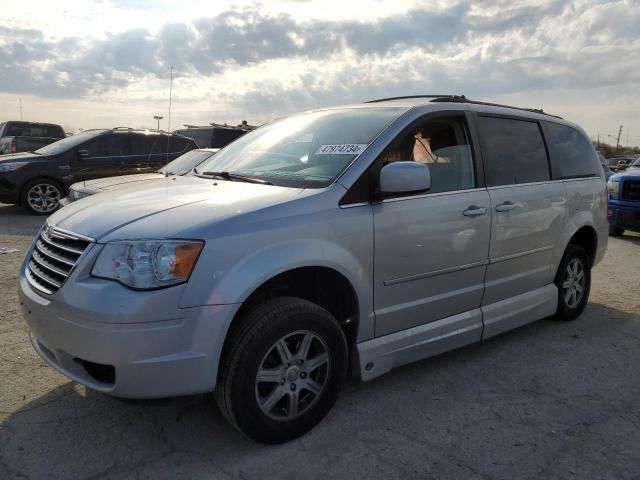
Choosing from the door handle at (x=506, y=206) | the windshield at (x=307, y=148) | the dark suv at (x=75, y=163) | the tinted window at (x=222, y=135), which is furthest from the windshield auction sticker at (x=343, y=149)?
the tinted window at (x=222, y=135)

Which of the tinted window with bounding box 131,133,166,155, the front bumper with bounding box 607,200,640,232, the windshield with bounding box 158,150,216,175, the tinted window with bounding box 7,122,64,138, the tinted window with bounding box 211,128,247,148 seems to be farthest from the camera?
the tinted window with bounding box 7,122,64,138

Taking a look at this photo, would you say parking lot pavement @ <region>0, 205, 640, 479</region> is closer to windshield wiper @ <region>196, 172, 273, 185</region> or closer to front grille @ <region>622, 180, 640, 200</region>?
windshield wiper @ <region>196, 172, 273, 185</region>

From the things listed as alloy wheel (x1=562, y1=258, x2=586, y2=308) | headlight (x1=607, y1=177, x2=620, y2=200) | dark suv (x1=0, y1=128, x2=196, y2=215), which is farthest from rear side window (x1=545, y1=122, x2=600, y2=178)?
dark suv (x1=0, y1=128, x2=196, y2=215)

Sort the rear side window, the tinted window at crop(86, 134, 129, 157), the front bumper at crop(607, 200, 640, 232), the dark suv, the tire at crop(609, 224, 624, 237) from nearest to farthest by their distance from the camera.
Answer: the rear side window < the front bumper at crop(607, 200, 640, 232) < the tire at crop(609, 224, 624, 237) < the dark suv < the tinted window at crop(86, 134, 129, 157)

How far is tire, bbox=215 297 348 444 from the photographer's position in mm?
2658

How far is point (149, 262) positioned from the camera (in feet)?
8.18

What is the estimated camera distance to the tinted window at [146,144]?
11.4 m

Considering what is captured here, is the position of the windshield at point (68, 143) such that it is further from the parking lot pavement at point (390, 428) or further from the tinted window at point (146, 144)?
the parking lot pavement at point (390, 428)

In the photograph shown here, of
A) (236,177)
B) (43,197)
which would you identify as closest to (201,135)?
(43,197)

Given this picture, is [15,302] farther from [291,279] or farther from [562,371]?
→ [562,371]

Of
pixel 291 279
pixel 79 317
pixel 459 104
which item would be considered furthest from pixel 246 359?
pixel 459 104

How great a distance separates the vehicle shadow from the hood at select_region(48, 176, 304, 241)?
0.84 meters

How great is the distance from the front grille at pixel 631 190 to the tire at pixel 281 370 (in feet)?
28.3

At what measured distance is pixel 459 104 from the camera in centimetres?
394
